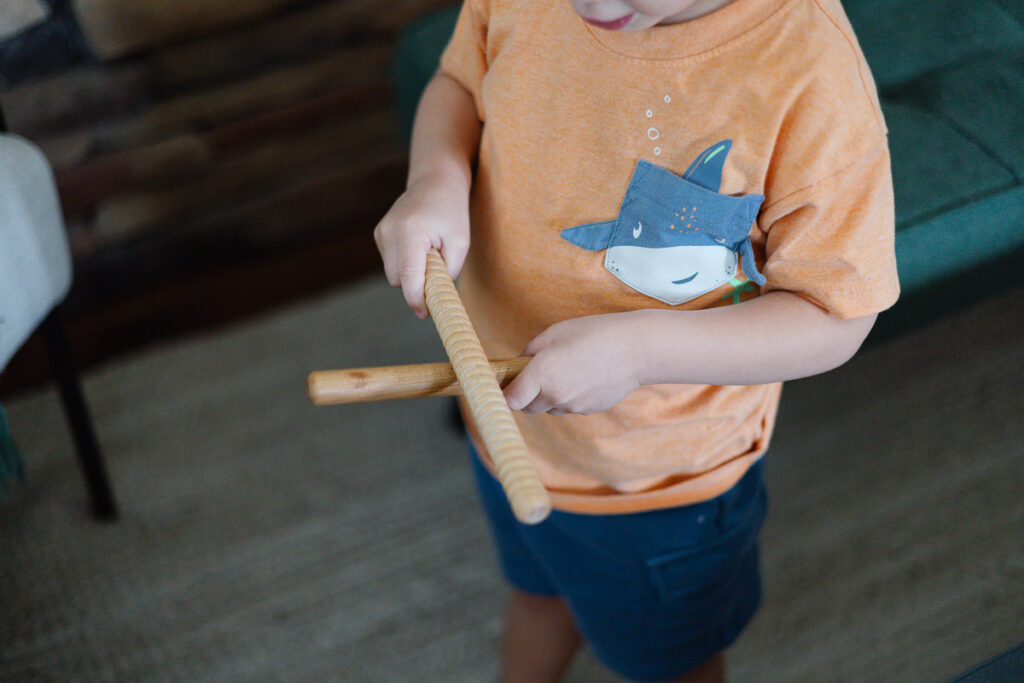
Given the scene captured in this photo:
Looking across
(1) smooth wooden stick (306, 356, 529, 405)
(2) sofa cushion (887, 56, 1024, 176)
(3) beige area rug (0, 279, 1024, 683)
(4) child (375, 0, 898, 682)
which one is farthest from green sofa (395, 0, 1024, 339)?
(1) smooth wooden stick (306, 356, 529, 405)

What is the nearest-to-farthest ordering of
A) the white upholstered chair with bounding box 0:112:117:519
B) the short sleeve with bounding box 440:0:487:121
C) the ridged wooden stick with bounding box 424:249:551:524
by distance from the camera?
the ridged wooden stick with bounding box 424:249:551:524, the short sleeve with bounding box 440:0:487:121, the white upholstered chair with bounding box 0:112:117:519

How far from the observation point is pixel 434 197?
60 centimetres

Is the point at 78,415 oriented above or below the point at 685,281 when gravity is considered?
below

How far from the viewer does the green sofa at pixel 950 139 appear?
2.69 ft

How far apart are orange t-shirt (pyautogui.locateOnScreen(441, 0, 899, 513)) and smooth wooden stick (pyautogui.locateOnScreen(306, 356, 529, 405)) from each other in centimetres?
11

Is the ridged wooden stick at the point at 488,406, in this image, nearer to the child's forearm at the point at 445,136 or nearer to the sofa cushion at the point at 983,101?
the child's forearm at the point at 445,136

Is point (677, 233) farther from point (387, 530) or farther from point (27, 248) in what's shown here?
point (387, 530)

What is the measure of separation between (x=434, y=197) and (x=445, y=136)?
0.08m

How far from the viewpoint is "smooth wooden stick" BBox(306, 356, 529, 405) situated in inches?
18.7

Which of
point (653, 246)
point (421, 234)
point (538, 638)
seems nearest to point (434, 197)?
point (421, 234)

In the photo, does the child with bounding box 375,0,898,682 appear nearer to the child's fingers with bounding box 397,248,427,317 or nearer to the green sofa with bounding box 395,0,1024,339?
the child's fingers with bounding box 397,248,427,317

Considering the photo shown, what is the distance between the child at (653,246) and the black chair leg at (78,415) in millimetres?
497

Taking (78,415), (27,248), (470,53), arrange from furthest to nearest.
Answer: (78,415), (27,248), (470,53)

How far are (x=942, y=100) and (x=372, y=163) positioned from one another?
919mm
